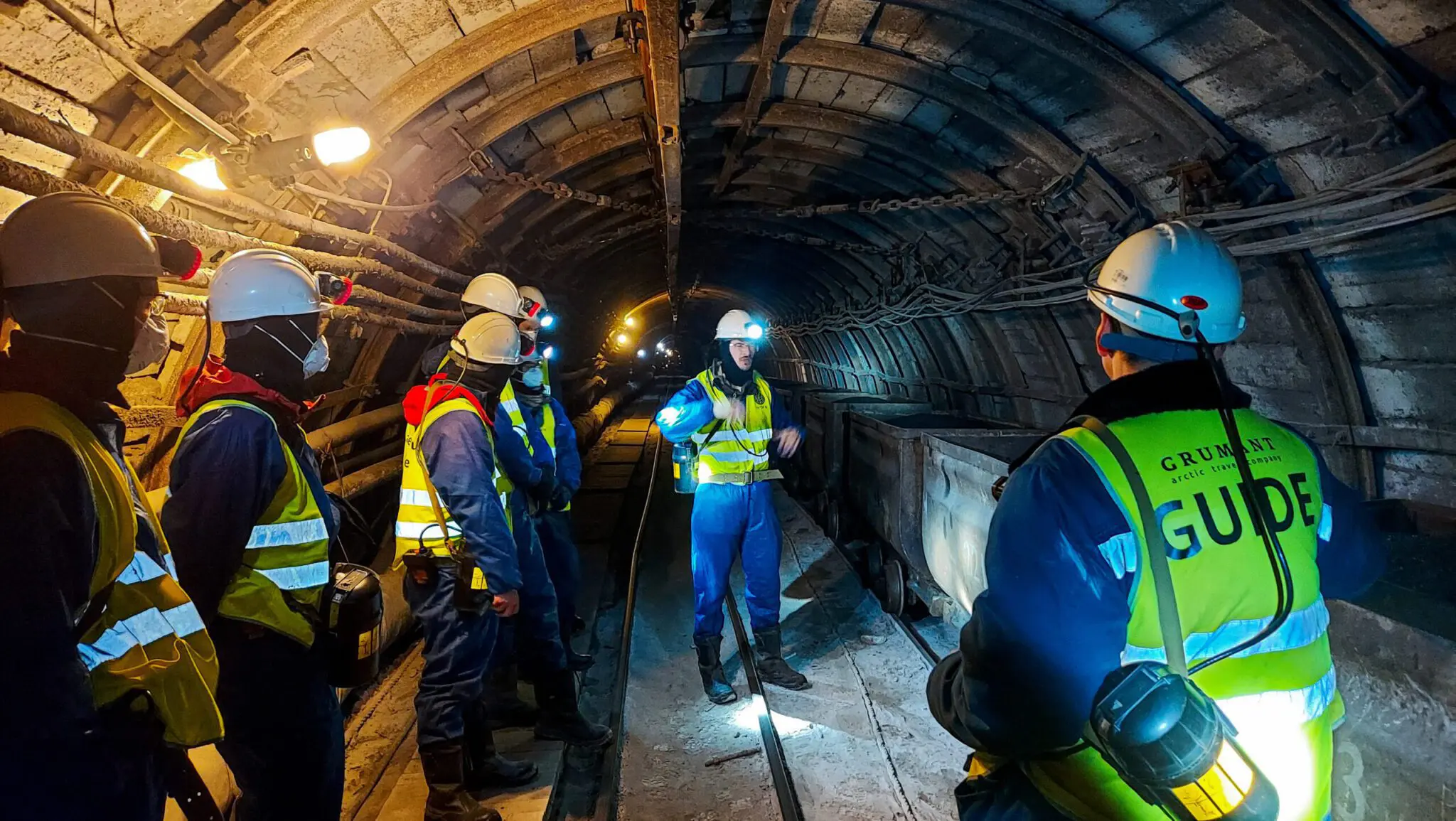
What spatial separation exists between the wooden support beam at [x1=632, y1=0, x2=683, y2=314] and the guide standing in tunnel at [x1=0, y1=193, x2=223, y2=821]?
99.2 inches

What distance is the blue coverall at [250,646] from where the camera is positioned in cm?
192

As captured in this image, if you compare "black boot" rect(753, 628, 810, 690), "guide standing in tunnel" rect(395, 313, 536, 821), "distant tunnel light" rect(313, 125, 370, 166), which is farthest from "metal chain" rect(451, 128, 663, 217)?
"black boot" rect(753, 628, 810, 690)

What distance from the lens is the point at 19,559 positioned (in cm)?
120

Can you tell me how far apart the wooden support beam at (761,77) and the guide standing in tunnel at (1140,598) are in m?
3.49

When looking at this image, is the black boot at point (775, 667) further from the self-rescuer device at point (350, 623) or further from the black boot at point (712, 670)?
the self-rescuer device at point (350, 623)

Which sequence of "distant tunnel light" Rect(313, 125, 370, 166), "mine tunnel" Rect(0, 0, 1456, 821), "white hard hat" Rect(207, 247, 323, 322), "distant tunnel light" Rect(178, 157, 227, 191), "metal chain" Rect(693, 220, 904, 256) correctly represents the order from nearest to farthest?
"mine tunnel" Rect(0, 0, 1456, 821) < "white hard hat" Rect(207, 247, 323, 322) < "distant tunnel light" Rect(178, 157, 227, 191) < "distant tunnel light" Rect(313, 125, 370, 166) < "metal chain" Rect(693, 220, 904, 256)

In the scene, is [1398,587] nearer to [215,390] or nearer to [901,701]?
[901,701]

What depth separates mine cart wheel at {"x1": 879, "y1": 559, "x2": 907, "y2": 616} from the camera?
17.7ft

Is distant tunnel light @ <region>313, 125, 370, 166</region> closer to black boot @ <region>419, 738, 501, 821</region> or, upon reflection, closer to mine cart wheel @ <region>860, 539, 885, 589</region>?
black boot @ <region>419, 738, 501, 821</region>

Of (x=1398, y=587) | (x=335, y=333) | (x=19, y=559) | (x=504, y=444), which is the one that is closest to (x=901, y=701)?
(x=1398, y=587)

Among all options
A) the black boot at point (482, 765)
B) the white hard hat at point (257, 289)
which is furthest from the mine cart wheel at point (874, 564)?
the white hard hat at point (257, 289)

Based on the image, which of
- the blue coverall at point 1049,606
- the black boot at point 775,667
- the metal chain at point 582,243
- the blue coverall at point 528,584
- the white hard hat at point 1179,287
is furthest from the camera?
the metal chain at point 582,243

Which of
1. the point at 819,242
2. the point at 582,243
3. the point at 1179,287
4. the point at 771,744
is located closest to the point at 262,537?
the point at 1179,287

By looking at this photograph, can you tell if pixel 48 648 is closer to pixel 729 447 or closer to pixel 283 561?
pixel 283 561
